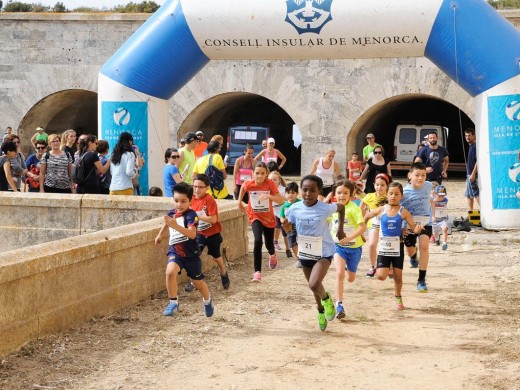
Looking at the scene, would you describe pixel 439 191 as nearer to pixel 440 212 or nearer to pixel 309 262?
pixel 440 212

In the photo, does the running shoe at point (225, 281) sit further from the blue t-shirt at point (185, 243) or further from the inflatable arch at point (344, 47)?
the inflatable arch at point (344, 47)

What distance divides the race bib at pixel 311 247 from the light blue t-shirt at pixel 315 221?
3cm

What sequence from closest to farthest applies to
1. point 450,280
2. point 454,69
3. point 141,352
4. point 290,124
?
point 141,352 < point 450,280 < point 454,69 < point 290,124

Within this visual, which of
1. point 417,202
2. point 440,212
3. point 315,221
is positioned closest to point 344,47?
point 440,212

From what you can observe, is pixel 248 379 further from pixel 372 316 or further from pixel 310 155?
pixel 310 155

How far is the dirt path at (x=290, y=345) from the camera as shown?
701 centimetres

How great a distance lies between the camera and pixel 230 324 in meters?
8.96

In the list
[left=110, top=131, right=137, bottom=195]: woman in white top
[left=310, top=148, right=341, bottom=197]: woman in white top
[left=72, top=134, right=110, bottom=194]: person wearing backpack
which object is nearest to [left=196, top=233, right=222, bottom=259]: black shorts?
[left=110, top=131, right=137, bottom=195]: woman in white top

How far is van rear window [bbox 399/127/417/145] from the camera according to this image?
2903 cm

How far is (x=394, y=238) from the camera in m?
9.73

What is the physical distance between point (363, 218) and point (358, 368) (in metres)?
2.74

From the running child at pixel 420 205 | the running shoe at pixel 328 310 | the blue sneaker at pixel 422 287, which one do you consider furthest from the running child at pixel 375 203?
the running shoe at pixel 328 310

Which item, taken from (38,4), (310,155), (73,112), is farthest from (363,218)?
(38,4)

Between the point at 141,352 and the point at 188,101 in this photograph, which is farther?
the point at 188,101
